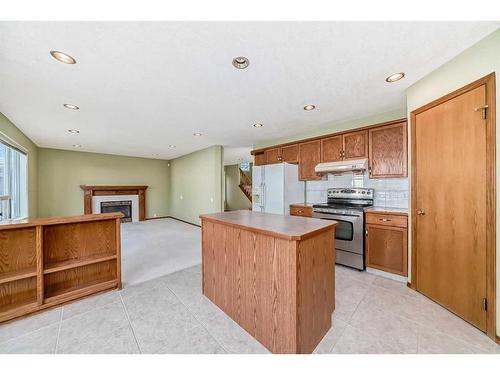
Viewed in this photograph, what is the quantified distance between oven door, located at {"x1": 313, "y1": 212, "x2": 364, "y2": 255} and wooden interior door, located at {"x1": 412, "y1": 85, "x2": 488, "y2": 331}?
649 millimetres

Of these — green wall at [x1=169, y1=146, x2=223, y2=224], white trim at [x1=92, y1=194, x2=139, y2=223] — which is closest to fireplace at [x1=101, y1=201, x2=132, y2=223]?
white trim at [x1=92, y1=194, x2=139, y2=223]

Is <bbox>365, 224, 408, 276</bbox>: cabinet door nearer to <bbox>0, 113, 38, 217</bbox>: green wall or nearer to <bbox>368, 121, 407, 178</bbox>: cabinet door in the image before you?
<bbox>368, 121, 407, 178</bbox>: cabinet door

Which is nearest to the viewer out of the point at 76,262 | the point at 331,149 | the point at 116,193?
the point at 76,262

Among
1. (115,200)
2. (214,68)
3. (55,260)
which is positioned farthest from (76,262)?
(115,200)

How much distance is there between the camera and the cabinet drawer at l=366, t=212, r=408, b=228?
98.1 inches

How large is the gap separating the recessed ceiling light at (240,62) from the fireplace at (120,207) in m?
6.71

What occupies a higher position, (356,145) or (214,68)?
(214,68)

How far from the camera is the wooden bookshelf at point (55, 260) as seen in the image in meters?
1.89

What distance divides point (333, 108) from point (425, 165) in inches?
52.6

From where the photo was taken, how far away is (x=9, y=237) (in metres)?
1.90

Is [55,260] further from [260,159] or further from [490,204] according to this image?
[490,204]

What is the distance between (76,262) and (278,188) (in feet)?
10.3

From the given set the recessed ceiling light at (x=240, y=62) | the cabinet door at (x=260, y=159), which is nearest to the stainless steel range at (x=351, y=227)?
the cabinet door at (x=260, y=159)

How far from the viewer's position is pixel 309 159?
3.87 metres
